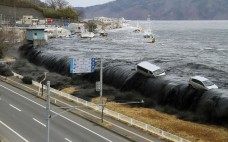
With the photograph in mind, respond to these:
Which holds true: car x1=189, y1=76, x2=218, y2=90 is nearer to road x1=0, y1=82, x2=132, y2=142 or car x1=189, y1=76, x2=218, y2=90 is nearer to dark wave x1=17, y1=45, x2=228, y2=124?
dark wave x1=17, y1=45, x2=228, y2=124

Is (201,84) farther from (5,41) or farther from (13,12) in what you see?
(13,12)

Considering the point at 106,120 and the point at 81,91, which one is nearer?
the point at 106,120

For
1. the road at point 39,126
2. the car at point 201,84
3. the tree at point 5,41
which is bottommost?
the road at point 39,126

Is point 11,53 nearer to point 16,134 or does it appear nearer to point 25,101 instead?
point 25,101

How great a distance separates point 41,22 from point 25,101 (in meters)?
136

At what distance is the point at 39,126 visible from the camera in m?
40.1

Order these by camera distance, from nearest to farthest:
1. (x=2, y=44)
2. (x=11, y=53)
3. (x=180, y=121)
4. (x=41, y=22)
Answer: (x=180, y=121) → (x=2, y=44) → (x=11, y=53) → (x=41, y=22)

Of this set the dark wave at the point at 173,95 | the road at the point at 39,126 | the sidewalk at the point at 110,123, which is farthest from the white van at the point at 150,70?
the road at the point at 39,126

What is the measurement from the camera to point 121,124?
4106 centimetres

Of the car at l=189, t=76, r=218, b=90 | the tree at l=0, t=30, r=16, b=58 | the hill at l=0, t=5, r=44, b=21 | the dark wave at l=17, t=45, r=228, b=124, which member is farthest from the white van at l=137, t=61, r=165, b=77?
the hill at l=0, t=5, r=44, b=21

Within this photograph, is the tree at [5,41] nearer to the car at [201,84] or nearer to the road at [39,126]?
the road at [39,126]

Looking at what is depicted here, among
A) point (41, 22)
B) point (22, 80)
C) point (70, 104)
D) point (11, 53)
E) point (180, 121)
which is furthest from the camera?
point (41, 22)

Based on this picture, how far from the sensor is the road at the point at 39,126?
3650 cm

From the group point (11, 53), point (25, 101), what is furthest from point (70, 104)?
point (11, 53)
